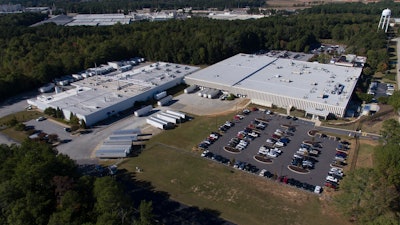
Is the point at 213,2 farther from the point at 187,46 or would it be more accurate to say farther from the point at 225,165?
the point at 225,165

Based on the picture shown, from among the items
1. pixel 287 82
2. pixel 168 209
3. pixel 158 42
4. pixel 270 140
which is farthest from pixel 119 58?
pixel 168 209

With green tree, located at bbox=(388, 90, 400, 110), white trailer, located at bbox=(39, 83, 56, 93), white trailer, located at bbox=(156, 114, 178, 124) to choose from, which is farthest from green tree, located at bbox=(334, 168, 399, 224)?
white trailer, located at bbox=(39, 83, 56, 93)

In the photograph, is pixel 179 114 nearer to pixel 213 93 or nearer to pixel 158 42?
pixel 213 93

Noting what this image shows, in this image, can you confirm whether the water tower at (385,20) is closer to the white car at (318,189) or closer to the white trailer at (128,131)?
the white car at (318,189)

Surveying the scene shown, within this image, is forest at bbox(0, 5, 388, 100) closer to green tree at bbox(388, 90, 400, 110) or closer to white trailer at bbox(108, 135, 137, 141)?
green tree at bbox(388, 90, 400, 110)

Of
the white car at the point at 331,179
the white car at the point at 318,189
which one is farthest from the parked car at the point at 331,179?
the white car at the point at 318,189
